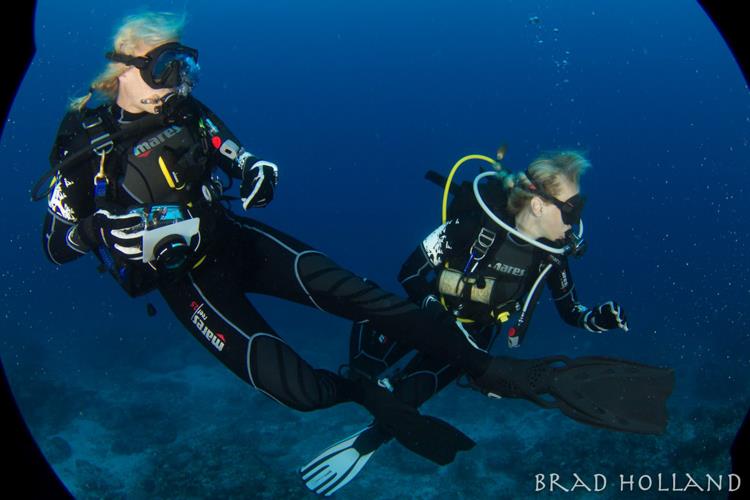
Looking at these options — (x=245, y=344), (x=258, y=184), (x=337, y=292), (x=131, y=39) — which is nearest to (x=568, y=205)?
(x=337, y=292)

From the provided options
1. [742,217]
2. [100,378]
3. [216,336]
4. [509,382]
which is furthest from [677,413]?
[742,217]

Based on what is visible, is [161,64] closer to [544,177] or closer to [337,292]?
[337,292]

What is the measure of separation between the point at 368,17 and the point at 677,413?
247ft

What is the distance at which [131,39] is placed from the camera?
144 inches

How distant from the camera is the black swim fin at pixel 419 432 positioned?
356cm

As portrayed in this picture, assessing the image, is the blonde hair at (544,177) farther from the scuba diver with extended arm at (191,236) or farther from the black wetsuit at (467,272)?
the scuba diver with extended arm at (191,236)

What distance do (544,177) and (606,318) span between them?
55.8 inches

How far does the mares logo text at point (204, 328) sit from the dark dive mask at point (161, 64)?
174cm

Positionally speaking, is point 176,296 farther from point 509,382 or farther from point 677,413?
point 677,413

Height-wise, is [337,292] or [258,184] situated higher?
[258,184]

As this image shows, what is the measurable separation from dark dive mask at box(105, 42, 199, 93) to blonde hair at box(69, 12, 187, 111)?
92 millimetres

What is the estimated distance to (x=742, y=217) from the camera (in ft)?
215

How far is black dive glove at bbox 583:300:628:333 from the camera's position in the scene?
4.25 m

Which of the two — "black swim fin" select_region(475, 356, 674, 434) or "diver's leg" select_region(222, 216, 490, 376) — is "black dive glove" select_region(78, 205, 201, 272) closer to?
"diver's leg" select_region(222, 216, 490, 376)
